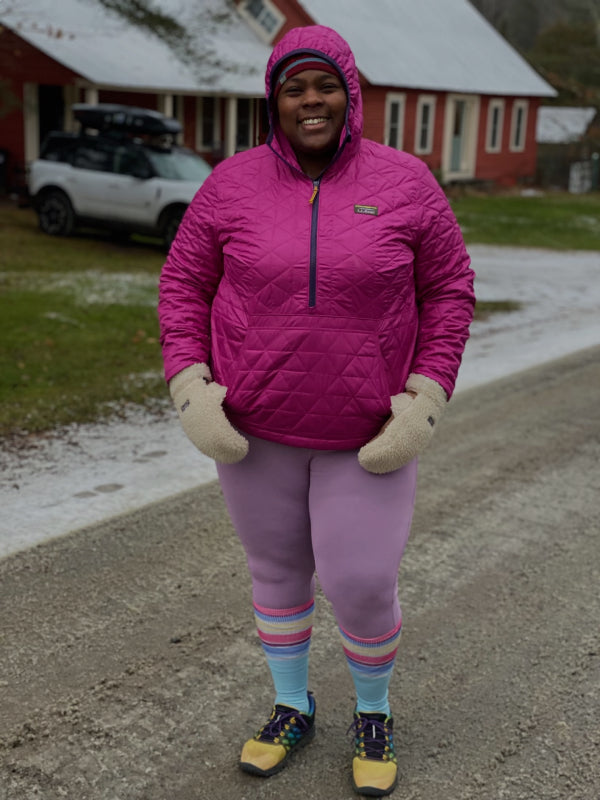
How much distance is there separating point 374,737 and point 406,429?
3.26 ft

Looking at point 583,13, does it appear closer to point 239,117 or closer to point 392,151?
point 239,117

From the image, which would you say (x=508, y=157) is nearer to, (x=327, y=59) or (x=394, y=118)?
(x=394, y=118)

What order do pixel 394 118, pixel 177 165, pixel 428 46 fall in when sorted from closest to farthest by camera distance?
pixel 177 165 → pixel 394 118 → pixel 428 46

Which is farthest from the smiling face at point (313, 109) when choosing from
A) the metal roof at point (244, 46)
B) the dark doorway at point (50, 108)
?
the dark doorway at point (50, 108)

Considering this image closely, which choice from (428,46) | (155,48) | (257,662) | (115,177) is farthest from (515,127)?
(257,662)

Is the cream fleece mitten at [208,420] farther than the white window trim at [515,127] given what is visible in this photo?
No

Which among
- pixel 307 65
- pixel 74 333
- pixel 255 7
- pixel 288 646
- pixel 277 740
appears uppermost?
pixel 255 7

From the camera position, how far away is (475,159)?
109ft

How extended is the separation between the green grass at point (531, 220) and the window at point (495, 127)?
327 centimetres

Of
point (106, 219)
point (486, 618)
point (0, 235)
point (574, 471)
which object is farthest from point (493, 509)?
point (0, 235)

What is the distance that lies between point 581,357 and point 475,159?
25.5 m

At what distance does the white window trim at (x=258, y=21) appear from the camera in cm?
2695

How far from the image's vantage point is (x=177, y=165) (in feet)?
51.0

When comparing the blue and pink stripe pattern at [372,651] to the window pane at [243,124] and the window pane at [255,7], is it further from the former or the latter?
the window pane at [255,7]
